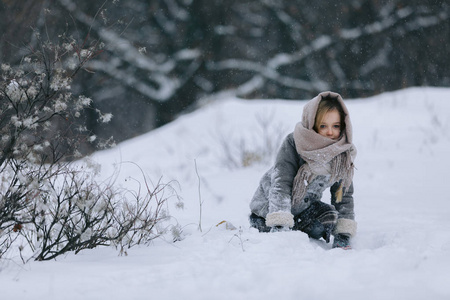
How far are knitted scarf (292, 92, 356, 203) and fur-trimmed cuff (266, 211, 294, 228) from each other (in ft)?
0.59

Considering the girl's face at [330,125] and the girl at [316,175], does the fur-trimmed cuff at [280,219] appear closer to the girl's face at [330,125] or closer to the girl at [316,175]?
the girl at [316,175]

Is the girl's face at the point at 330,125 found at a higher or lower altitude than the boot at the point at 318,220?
higher

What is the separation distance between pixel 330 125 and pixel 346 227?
0.64 meters

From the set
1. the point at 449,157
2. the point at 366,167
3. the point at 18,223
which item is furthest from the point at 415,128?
the point at 18,223

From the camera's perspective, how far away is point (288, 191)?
3006 millimetres

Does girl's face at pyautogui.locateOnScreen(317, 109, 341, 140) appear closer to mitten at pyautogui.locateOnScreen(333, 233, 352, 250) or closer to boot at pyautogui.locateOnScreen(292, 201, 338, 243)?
boot at pyautogui.locateOnScreen(292, 201, 338, 243)

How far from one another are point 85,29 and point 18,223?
13.0 meters

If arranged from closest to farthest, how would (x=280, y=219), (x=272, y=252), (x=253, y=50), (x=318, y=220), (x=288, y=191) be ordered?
(x=272, y=252) → (x=280, y=219) → (x=288, y=191) → (x=318, y=220) → (x=253, y=50)

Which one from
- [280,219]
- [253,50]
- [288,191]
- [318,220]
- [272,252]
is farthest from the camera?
[253,50]

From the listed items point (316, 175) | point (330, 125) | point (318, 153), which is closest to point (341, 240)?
point (316, 175)

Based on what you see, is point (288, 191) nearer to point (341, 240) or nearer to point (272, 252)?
point (341, 240)

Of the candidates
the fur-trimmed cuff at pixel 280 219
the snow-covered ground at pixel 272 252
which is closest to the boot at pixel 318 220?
the snow-covered ground at pixel 272 252

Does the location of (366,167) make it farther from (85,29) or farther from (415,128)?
(85,29)

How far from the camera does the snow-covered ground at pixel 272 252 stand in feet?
6.21
